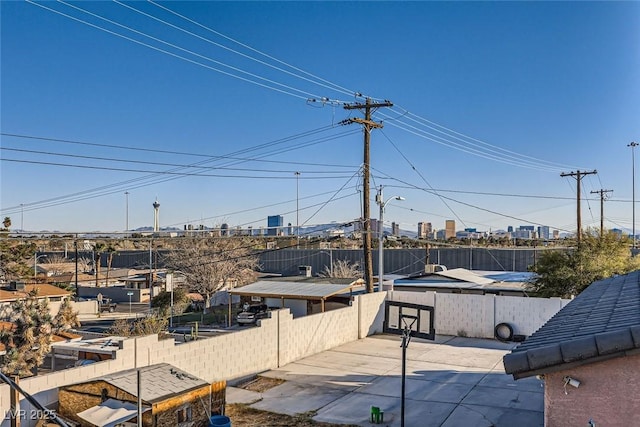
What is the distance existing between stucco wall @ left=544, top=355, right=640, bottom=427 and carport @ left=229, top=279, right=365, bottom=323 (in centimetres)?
1983

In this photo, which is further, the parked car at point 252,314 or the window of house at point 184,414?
the parked car at point 252,314

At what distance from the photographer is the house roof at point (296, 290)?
2688cm

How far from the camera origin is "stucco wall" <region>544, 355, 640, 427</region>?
617cm

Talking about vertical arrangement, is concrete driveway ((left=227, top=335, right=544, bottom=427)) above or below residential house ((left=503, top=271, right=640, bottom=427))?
below

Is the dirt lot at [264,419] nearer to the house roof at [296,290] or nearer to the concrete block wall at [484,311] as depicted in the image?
the concrete block wall at [484,311]

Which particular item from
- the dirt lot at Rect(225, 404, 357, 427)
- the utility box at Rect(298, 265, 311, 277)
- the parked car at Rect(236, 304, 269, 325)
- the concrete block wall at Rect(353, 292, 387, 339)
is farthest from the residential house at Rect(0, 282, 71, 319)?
the dirt lot at Rect(225, 404, 357, 427)

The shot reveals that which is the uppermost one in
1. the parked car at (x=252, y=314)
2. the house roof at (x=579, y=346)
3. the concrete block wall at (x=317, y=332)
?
the house roof at (x=579, y=346)

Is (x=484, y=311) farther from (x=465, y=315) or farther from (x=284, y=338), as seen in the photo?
(x=284, y=338)

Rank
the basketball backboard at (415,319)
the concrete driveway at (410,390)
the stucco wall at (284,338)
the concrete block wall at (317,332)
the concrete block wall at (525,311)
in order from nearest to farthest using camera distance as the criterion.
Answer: the stucco wall at (284,338)
the concrete driveway at (410,390)
the basketball backboard at (415,319)
the concrete block wall at (317,332)
the concrete block wall at (525,311)

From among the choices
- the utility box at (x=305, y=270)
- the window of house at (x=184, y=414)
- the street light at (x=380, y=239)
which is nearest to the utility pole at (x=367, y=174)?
the street light at (x=380, y=239)

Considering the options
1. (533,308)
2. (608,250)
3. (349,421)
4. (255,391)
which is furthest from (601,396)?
(608,250)

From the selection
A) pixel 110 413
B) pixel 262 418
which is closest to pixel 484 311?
pixel 262 418

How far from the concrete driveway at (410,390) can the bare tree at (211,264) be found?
23402 millimetres

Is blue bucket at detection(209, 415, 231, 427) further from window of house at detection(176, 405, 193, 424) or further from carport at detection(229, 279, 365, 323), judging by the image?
carport at detection(229, 279, 365, 323)
